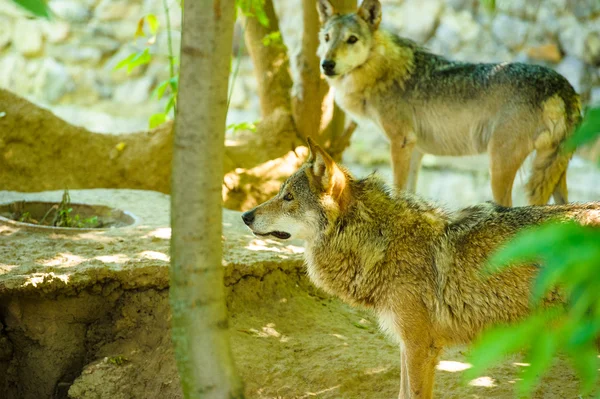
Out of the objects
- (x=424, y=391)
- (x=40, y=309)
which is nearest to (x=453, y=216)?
(x=424, y=391)

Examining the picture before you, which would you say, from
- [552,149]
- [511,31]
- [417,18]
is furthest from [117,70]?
[552,149]

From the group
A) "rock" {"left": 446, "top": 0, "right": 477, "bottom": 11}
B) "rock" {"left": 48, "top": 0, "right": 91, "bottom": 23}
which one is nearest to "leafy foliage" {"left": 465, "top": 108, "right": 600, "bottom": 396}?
"rock" {"left": 446, "top": 0, "right": 477, "bottom": 11}

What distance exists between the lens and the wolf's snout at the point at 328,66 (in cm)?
691

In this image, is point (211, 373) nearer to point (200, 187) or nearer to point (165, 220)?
point (200, 187)

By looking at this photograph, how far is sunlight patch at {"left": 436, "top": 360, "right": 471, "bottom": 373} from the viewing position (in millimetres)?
4750

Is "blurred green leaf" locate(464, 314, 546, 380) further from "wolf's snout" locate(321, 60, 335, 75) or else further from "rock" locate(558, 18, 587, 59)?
"rock" locate(558, 18, 587, 59)

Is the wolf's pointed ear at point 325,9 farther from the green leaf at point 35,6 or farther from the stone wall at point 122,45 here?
the stone wall at point 122,45

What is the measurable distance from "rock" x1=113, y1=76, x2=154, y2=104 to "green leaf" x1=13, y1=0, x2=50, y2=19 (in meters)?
Answer: 17.1

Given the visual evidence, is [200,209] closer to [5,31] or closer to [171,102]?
[171,102]

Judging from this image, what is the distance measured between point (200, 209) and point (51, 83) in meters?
16.7

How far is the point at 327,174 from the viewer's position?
416 cm

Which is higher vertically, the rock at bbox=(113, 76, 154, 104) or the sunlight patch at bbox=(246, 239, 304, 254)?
the rock at bbox=(113, 76, 154, 104)

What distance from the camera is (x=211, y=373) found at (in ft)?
7.66

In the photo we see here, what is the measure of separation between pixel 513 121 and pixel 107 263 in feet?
13.4
